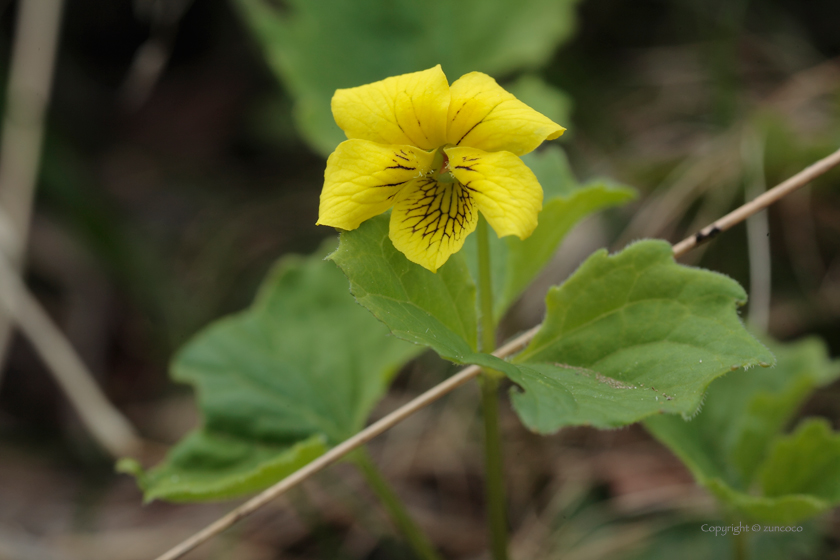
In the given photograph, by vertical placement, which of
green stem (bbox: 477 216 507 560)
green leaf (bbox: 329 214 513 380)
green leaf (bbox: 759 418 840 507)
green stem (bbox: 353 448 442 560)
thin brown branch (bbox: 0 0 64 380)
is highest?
thin brown branch (bbox: 0 0 64 380)

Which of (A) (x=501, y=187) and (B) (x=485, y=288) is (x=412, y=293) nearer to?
(B) (x=485, y=288)

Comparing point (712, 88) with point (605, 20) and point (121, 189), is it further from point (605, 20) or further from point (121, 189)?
point (121, 189)

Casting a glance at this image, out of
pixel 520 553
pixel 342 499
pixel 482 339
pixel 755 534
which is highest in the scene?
pixel 482 339

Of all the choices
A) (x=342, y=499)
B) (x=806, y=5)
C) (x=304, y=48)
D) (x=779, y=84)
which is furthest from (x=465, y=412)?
(x=806, y=5)

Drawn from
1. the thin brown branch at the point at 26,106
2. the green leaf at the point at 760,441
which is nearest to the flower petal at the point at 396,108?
the green leaf at the point at 760,441

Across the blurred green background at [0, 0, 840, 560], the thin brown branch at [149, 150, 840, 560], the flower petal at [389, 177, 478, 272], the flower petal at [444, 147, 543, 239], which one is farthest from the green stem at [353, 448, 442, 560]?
the flower petal at [444, 147, 543, 239]

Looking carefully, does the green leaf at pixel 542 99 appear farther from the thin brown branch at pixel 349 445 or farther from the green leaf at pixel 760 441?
the thin brown branch at pixel 349 445

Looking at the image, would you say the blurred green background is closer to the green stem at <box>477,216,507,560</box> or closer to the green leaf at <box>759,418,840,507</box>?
the green leaf at <box>759,418,840,507</box>
